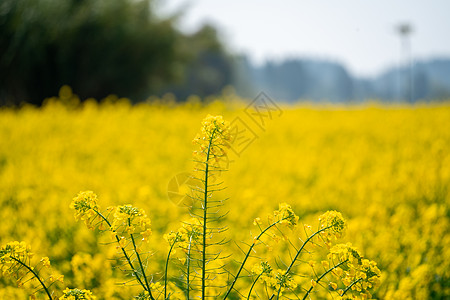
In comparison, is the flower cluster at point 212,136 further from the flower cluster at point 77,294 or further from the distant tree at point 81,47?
the distant tree at point 81,47

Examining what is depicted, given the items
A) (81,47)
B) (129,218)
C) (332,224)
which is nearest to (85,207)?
(129,218)

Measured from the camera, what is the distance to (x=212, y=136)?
132 cm

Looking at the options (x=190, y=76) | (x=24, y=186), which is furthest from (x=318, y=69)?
(x=24, y=186)

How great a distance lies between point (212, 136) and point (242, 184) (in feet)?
9.58

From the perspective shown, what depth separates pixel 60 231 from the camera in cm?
323

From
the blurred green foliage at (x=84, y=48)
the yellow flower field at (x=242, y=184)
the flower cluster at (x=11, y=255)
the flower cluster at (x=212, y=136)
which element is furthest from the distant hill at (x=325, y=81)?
the flower cluster at (x=11, y=255)

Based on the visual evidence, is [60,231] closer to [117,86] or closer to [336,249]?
[336,249]

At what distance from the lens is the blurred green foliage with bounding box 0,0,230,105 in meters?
8.38

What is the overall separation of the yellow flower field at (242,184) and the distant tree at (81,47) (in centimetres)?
220

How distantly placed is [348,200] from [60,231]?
2.57 m

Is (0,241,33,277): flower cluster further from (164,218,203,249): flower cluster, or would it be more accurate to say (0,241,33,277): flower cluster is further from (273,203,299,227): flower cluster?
(273,203,299,227): flower cluster

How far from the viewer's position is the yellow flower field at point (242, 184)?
2.51 meters

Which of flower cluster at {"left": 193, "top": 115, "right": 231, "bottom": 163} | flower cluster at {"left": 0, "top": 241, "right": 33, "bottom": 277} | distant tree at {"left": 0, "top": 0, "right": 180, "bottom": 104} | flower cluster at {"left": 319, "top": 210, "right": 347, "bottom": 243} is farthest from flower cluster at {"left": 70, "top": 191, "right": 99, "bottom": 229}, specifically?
distant tree at {"left": 0, "top": 0, "right": 180, "bottom": 104}

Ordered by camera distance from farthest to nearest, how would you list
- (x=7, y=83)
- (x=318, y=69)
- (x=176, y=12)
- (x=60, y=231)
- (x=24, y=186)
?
(x=318, y=69) → (x=176, y=12) → (x=7, y=83) → (x=24, y=186) → (x=60, y=231)
